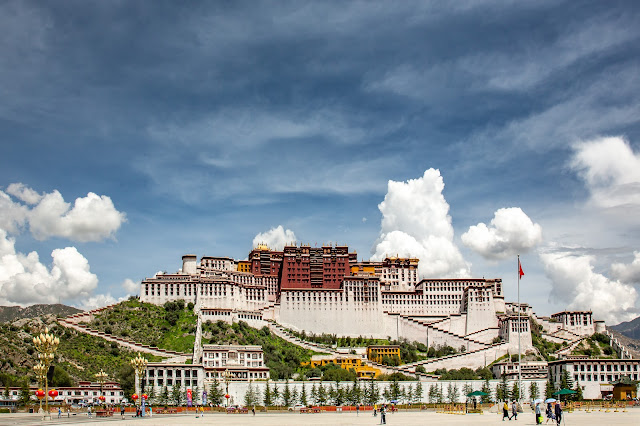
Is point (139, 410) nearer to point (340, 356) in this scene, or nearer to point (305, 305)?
point (340, 356)

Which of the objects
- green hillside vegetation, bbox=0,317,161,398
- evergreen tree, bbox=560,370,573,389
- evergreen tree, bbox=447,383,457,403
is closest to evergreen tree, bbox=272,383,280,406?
green hillside vegetation, bbox=0,317,161,398

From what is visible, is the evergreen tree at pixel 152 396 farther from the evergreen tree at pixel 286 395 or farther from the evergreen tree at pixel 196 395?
the evergreen tree at pixel 286 395

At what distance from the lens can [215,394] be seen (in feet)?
326

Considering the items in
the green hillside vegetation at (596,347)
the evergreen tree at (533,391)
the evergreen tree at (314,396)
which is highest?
the green hillside vegetation at (596,347)

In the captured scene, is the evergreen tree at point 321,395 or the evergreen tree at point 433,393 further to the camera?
the evergreen tree at point 433,393

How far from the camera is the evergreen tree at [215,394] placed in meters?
99.6

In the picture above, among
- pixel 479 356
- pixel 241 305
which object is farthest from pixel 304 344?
pixel 479 356

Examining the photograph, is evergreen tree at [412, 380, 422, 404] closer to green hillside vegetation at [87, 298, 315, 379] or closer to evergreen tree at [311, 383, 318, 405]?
evergreen tree at [311, 383, 318, 405]

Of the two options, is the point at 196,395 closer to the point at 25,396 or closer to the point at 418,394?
the point at 25,396

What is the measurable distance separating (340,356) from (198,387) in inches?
1489

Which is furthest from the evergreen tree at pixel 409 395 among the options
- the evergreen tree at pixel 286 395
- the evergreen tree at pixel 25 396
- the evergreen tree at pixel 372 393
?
the evergreen tree at pixel 25 396

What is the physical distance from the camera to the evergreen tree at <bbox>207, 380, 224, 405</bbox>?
327 ft

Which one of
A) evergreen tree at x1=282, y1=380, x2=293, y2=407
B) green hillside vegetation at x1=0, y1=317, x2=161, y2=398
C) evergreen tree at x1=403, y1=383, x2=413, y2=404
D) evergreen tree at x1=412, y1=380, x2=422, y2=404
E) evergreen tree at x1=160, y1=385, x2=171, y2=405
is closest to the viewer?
evergreen tree at x1=160, y1=385, x2=171, y2=405

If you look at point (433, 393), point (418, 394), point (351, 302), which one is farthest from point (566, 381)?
point (351, 302)
